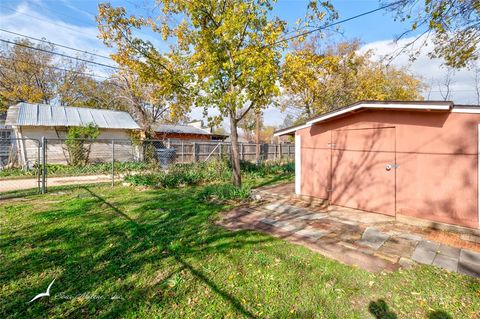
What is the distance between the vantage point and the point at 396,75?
2098 cm

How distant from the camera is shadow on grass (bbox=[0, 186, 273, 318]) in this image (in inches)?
95.2

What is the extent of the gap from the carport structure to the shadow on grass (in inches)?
127

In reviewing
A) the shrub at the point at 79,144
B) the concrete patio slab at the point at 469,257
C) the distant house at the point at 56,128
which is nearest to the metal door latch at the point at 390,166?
the concrete patio slab at the point at 469,257

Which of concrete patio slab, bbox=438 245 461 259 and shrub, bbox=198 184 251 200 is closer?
concrete patio slab, bbox=438 245 461 259

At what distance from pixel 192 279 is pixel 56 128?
Answer: 15.4m

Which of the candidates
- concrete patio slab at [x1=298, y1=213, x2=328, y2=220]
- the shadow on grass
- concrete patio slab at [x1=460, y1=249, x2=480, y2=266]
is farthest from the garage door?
the shadow on grass

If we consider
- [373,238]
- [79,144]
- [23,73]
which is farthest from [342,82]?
[23,73]

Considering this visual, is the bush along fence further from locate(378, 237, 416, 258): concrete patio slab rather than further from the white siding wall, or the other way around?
locate(378, 237, 416, 258): concrete patio slab

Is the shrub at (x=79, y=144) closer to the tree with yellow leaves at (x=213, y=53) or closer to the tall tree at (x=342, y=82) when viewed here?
the tree with yellow leaves at (x=213, y=53)

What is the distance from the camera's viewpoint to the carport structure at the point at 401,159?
4504mm

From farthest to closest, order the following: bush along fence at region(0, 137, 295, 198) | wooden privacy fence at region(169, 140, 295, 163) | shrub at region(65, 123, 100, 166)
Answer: wooden privacy fence at region(169, 140, 295, 163)
shrub at region(65, 123, 100, 166)
bush along fence at region(0, 137, 295, 198)

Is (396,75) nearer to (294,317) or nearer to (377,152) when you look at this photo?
(377,152)

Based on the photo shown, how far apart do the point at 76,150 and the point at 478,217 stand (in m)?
16.3

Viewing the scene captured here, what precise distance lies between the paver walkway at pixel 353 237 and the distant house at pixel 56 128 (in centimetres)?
964
